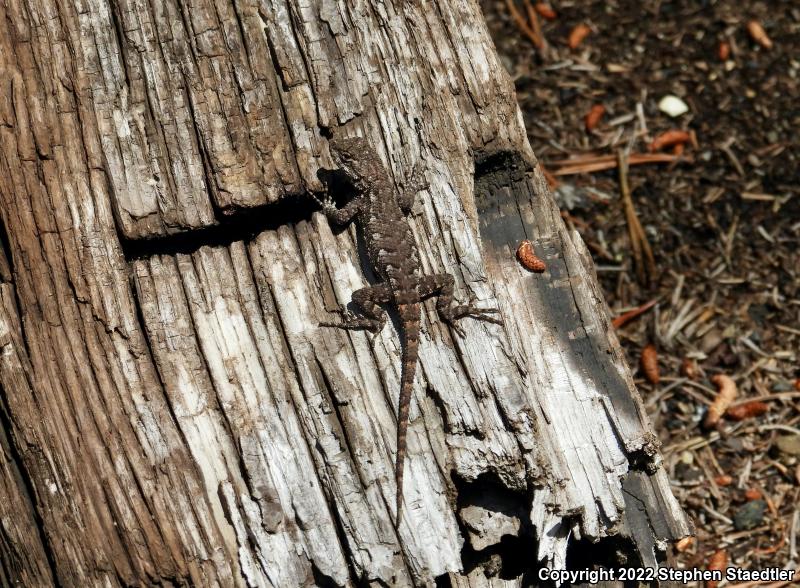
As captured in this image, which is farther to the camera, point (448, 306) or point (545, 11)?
point (545, 11)

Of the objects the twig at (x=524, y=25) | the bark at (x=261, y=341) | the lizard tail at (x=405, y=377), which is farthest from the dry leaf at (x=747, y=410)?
the twig at (x=524, y=25)

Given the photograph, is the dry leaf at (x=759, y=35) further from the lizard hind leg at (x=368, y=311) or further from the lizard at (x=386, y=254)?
the lizard hind leg at (x=368, y=311)

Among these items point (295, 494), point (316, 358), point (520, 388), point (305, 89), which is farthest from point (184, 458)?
point (305, 89)

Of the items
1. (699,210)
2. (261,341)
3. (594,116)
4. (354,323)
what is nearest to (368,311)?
(354,323)

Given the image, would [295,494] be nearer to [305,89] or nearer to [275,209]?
[275,209]

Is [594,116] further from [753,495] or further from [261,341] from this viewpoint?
[261,341]

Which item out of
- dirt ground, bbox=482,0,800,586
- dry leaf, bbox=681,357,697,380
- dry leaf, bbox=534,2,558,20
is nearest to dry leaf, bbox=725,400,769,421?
dirt ground, bbox=482,0,800,586

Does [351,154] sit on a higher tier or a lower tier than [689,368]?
higher
